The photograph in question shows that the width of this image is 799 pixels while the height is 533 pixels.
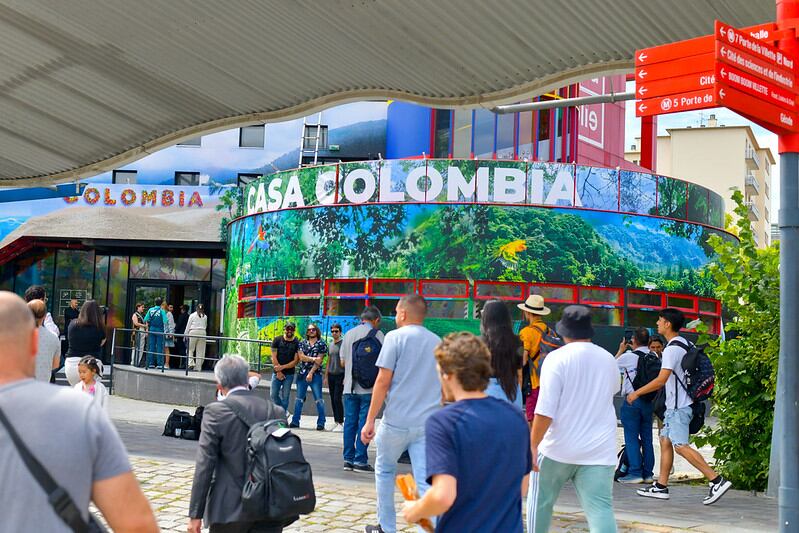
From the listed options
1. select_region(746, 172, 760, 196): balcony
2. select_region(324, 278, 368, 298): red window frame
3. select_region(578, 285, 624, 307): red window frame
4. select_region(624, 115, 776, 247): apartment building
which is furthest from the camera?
select_region(746, 172, 760, 196): balcony

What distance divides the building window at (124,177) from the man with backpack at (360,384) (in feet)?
98.2

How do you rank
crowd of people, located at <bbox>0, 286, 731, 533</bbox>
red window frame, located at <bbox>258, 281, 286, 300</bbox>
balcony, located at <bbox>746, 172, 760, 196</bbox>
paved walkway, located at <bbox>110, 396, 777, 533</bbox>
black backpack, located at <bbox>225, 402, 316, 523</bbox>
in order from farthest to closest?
balcony, located at <bbox>746, 172, 760, 196</bbox>, red window frame, located at <bbox>258, 281, 286, 300</bbox>, paved walkway, located at <bbox>110, 396, 777, 533</bbox>, black backpack, located at <bbox>225, 402, 316, 523</bbox>, crowd of people, located at <bbox>0, 286, 731, 533</bbox>

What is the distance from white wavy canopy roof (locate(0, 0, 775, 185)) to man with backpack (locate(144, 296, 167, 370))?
10.4m

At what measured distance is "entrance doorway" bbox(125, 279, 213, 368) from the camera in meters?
33.0

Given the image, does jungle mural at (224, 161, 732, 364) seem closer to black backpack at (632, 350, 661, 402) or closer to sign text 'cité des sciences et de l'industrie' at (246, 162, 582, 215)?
sign text 'cité des sciences et de l'industrie' at (246, 162, 582, 215)

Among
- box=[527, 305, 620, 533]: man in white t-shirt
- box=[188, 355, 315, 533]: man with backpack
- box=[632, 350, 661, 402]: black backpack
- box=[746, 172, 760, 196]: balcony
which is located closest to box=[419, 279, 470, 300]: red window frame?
box=[632, 350, 661, 402]: black backpack

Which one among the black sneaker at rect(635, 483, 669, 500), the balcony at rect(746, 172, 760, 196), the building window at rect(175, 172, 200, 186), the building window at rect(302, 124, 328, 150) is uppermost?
the balcony at rect(746, 172, 760, 196)

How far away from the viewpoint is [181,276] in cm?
3322

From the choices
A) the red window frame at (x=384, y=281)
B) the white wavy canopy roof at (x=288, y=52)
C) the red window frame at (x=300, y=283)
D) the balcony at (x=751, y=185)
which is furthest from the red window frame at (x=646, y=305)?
the balcony at (x=751, y=185)

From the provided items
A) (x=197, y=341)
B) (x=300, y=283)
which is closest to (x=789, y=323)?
(x=197, y=341)

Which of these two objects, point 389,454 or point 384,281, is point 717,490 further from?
point 384,281

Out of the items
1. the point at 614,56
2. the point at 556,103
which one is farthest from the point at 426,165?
the point at 614,56

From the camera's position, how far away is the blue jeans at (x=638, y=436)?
11375mm

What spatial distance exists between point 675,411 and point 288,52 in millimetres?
5189
